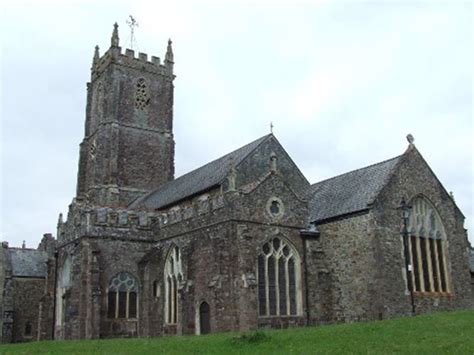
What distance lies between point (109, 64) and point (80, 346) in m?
35.4

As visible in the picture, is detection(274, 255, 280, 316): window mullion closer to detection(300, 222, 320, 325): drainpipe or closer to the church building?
the church building

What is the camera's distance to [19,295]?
46.9 metres

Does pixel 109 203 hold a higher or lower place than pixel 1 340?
higher

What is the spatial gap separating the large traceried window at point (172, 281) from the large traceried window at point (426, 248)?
12625 mm

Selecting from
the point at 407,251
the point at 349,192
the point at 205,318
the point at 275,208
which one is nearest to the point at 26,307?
the point at 205,318

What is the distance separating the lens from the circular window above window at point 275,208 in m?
29.6

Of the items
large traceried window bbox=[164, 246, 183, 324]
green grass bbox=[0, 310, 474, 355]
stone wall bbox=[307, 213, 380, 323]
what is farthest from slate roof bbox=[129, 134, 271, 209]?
green grass bbox=[0, 310, 474, 355]

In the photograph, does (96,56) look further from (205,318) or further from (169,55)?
(205,318)

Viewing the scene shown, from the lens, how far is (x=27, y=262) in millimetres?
49469

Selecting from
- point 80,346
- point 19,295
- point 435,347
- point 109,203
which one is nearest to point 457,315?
point 435,347

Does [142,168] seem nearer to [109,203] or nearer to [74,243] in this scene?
[109,203]

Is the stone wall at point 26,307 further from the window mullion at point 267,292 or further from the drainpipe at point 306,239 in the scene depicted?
the drainpipe at point 306,239

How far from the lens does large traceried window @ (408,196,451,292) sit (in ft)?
100

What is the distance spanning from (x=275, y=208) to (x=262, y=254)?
2.55 m
